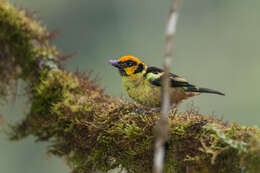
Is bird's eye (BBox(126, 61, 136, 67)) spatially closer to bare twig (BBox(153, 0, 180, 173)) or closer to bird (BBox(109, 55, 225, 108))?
bird (BBox(109, 55, 225, 108))

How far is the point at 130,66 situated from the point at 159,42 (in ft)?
107

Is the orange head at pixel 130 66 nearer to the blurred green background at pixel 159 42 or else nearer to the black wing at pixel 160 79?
the black wing at pixel 160 79

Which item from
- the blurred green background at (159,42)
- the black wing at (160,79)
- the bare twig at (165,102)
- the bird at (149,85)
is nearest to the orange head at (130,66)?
the bird at (149,85)

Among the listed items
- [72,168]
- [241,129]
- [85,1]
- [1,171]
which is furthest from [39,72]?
[85,1]

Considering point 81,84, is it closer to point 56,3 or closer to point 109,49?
point 109,49

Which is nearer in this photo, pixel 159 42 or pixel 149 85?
pixel 149 85

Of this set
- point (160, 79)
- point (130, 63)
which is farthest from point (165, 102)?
point (130, 63)

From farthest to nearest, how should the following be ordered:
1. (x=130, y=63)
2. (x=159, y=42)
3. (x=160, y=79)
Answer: (x=159, y=42) → (x=130, y=63) → (x=160, y=79)

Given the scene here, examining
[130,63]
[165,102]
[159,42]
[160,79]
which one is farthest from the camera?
[159,42]

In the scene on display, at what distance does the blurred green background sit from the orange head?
21.9 m

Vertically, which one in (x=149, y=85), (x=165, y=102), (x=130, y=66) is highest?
(x=130, y=66)

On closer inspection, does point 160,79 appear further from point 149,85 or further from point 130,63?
point 130,63

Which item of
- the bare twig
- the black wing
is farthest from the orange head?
the bare twig

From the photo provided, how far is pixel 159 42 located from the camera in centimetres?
3528
